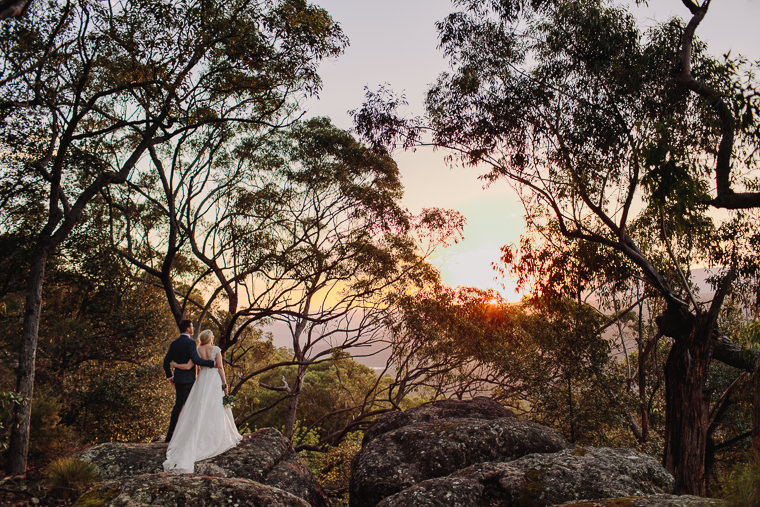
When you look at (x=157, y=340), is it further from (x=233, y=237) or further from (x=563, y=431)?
(x=563, y=431)

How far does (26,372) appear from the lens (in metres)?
10.5

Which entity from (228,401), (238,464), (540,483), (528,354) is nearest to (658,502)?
(540,483)

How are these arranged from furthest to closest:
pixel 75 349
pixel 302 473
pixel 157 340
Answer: pixel 157 340 → pixel 75 349 → pixel 302 473

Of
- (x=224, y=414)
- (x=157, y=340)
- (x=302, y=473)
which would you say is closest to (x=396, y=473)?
(x=302, y=473)

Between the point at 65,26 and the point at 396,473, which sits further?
the point at 65,26

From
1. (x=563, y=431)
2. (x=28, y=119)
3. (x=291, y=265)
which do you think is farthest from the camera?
(x=291, y=265)

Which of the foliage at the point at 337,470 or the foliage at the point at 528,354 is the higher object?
the foliage at the point at 528,354

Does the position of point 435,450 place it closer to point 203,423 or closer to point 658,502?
point 203,423

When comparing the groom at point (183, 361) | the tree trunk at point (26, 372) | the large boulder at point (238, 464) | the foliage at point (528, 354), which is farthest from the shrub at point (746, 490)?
the foliage at point (528, 354)

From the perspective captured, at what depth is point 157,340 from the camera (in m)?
20.2

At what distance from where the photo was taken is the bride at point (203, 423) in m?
6.72

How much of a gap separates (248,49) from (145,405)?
41.2 ft

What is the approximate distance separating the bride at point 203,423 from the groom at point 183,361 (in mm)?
99

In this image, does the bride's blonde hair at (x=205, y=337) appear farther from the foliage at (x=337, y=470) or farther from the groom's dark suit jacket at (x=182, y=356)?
the foliage at (x=337, y=470)
